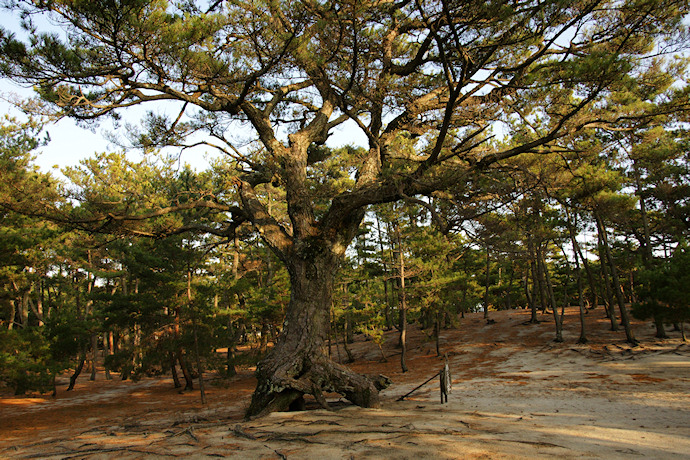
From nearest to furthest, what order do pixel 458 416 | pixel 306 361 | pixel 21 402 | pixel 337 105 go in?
pixel 458 416, pixel 306 361, pixel 337 105, pixel 21 402

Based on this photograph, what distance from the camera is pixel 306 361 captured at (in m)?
6.04

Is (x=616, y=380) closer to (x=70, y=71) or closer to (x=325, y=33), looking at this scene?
(x=325, y=33)

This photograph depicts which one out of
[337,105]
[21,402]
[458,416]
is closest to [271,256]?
[21,402]

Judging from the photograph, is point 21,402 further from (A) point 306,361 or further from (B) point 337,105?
(B) point 337,105

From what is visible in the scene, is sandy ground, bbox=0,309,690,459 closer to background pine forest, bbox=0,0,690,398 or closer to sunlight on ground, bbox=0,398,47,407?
sunlight on ground, bbox=0,398,47,407

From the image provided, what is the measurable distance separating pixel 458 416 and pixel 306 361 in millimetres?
2425

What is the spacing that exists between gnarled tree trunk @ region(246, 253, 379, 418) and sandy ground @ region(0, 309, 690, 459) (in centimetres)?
41

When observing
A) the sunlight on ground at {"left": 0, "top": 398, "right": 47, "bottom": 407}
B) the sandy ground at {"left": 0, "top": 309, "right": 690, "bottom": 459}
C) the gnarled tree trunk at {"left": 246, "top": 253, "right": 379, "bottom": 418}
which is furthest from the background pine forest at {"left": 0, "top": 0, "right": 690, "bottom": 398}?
the sunlight on ground at {"left": 0, "top": 398, "right": 47, "bottom": 407}

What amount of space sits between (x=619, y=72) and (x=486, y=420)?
16.0ft

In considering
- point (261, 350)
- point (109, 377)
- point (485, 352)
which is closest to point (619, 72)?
point (485, 352)

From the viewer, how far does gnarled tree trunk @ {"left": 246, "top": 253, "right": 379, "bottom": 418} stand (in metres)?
5.71

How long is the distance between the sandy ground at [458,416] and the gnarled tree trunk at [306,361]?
0.41 m

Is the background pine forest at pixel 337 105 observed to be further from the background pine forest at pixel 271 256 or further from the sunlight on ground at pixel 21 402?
the sunlight on ground at pixel 21 402

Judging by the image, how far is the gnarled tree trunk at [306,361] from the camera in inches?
225
